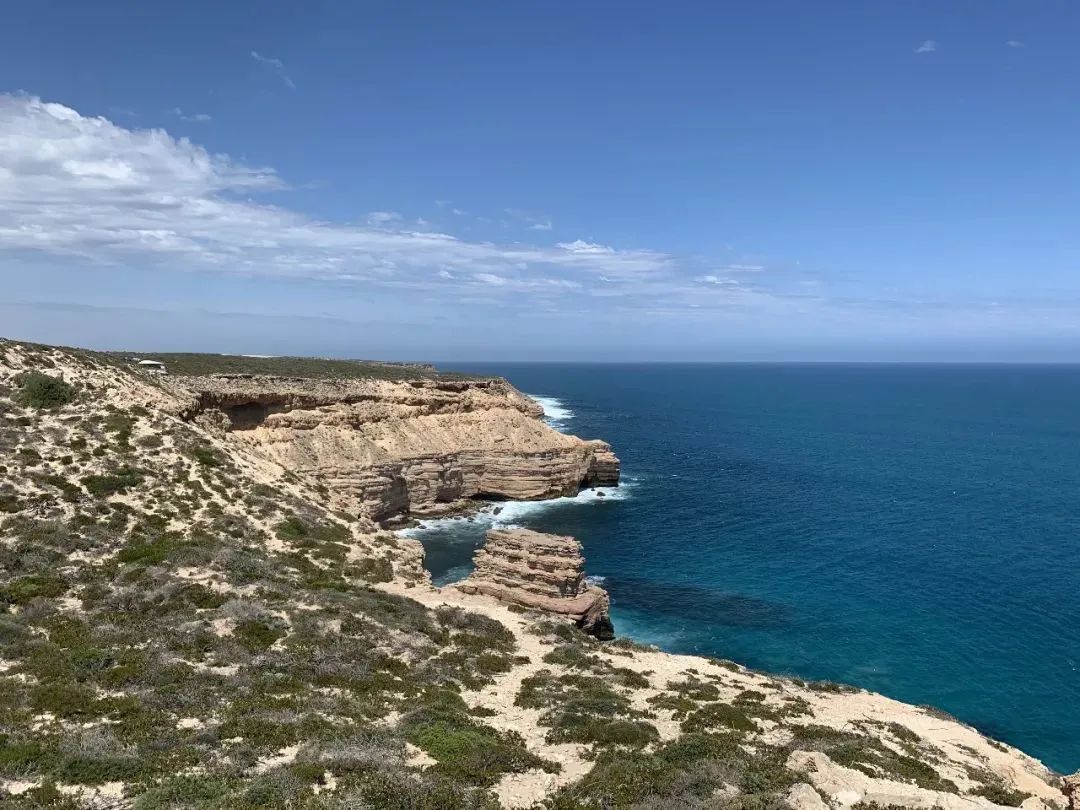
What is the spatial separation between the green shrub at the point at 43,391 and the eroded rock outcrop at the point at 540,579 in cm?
2504

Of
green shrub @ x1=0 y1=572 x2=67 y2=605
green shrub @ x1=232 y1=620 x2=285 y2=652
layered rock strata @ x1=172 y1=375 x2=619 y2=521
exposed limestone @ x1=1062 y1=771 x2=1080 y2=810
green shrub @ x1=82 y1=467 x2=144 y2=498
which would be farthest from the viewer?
layered rock strata @ x1=172 y1=375 x2=619 y2=521

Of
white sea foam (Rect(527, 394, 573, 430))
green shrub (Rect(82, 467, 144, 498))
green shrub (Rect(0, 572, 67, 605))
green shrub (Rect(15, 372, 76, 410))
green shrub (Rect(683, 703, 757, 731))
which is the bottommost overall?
white sea foam (Rect(527, 394, 573, 430))

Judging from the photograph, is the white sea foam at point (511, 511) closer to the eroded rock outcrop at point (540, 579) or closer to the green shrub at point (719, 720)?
the eroded rock outcrop at point (540, 579)

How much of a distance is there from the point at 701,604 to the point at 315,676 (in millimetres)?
32221

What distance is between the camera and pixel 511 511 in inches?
2790

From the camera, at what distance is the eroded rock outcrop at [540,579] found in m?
35.4

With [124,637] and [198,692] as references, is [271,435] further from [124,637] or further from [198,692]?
[198,692]

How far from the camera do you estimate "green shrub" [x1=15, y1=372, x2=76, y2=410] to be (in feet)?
125

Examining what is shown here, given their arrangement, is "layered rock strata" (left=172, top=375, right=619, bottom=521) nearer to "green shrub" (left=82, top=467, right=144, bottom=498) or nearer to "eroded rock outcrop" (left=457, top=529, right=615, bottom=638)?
"green shrub" (left=82, top=467, right=144, bottom=498)

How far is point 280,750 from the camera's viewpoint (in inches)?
592

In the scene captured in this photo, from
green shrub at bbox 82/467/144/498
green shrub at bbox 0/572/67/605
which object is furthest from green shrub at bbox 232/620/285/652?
green shrub at bbox 82/467/144/498

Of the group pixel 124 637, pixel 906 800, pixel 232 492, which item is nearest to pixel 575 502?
pixel 232 492

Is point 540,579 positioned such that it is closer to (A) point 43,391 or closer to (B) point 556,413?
(A) point 43,391

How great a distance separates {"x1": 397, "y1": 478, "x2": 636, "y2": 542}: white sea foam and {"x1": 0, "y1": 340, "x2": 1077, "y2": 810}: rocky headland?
67.8 feet
